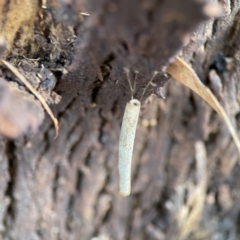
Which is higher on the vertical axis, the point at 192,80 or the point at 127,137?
the point at 192,80

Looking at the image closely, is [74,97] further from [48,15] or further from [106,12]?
[106,12]

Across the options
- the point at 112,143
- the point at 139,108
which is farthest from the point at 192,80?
the point at 112,143

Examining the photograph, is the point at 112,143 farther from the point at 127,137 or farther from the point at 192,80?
the point at 192,80

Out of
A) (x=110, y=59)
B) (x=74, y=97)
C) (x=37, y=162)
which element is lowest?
(x=37, y=162)

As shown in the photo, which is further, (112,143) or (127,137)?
(112,143)

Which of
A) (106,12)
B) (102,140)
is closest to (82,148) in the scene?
(102,140)
